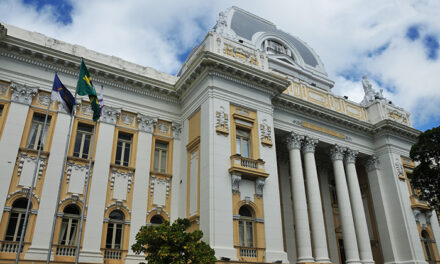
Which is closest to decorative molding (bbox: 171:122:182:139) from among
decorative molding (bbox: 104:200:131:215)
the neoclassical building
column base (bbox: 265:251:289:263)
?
the neoclassical building

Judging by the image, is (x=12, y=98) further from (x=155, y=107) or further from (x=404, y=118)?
(x=404, y=118)

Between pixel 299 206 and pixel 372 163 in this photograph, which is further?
pixel 372 163

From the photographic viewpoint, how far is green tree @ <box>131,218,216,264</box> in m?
12.6

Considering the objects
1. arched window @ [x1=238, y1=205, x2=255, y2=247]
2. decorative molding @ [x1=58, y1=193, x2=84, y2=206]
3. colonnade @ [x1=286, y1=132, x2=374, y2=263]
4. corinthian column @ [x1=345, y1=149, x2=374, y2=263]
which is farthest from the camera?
corinthian column @ [x1=345, y1=149, x2=374, y2=263]

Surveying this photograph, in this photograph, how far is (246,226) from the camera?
17047 mm

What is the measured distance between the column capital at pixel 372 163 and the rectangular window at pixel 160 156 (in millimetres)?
14295

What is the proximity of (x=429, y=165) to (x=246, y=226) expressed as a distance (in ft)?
37.1

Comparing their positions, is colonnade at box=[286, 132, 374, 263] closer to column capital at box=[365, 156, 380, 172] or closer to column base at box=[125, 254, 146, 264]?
column capital at box=[365, 156, 380, 172]

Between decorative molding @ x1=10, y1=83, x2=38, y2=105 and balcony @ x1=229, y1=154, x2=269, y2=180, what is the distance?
979 centimetres

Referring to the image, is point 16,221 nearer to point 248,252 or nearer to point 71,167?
point 71,167

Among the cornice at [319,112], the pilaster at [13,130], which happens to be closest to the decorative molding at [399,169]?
the cornice at [319,112]

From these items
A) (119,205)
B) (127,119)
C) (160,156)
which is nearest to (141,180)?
(119,205)

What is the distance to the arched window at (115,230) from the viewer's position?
54.7 ft

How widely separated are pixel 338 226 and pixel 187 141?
12.5 metres
